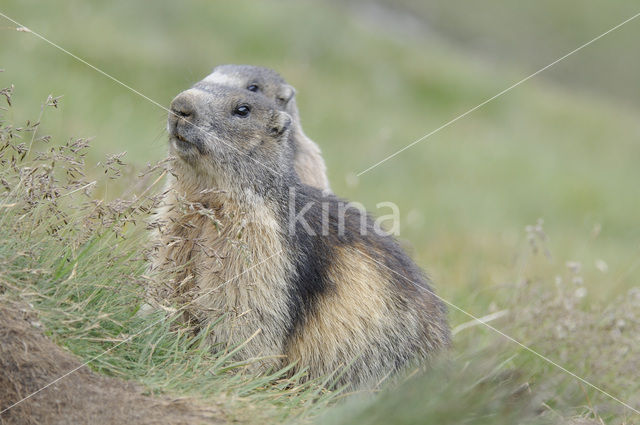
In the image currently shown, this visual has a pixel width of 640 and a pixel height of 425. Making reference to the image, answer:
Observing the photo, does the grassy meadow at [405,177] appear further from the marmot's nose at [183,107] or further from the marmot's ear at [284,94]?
the marmot's ear at [284,94]

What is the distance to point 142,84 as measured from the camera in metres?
15.1

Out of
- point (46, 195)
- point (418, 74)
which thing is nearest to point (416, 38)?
point (418, 74)

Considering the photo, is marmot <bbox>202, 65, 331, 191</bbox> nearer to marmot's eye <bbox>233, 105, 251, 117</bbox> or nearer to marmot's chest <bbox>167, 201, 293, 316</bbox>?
marmot's eye <bbox>233, 105, 251, 117</bbox>

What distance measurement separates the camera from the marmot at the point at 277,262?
5371mm

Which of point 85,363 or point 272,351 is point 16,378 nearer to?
point 85,363

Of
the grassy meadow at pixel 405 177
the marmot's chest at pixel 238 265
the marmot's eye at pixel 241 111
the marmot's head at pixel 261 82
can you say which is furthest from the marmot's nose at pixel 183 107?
the marmot's head at pixel 261 82

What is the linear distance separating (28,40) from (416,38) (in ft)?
41.8

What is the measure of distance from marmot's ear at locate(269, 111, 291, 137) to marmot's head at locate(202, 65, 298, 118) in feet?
8.68

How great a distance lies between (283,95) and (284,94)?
0.7 inches

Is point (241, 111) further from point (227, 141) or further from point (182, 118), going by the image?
point (182, 118)

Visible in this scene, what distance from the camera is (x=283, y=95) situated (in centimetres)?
954

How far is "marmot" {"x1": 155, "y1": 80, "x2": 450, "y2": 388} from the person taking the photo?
537 centimetres

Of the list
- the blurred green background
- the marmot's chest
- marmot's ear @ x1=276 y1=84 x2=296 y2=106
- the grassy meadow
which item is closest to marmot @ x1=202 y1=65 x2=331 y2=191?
marmot's ear @ x1=276 y1=84 x2=296 y2=106

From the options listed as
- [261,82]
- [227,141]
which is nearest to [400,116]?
[261,82]
